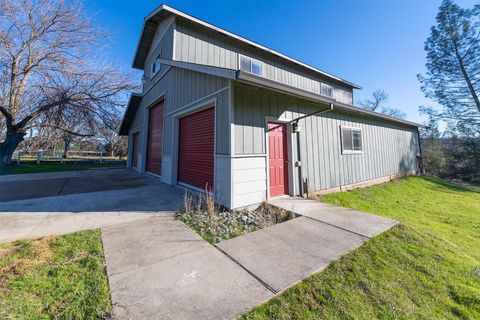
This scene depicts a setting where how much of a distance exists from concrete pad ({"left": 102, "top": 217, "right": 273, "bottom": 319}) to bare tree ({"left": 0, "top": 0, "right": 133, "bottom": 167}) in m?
12.2

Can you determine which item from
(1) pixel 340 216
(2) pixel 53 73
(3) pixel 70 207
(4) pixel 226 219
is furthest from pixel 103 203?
(2) pixel 53 73

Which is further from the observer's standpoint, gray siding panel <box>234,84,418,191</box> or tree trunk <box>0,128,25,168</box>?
tree trunk <box>0,128,25,168</box>

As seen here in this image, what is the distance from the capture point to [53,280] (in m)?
2.07

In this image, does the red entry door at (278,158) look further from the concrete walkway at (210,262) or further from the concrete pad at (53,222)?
the concrete pad at (53,222)

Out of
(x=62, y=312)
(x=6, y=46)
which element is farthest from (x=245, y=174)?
(x=6, y=46)

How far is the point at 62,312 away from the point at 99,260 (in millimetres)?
834

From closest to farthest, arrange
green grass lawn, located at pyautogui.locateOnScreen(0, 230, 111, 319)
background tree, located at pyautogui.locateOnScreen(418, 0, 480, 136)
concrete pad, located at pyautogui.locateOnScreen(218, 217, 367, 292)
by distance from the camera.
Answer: green grass lawn, located at pyautogui.locateOnScreen(0, 230, 111, 319) → concrete pad, located at pyautogui.locateOnScreen(218, 217, 367, 292) → background tree, located at pyautogui.locateOnScreen(418, 0, 480, 136)

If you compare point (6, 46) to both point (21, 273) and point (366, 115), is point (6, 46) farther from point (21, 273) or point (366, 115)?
point (366, 115)

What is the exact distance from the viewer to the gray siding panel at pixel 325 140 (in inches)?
184

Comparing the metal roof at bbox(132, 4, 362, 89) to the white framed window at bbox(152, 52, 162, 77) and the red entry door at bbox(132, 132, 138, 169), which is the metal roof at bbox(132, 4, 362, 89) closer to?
the white framed window at bbox(152, 52, 162, 77)

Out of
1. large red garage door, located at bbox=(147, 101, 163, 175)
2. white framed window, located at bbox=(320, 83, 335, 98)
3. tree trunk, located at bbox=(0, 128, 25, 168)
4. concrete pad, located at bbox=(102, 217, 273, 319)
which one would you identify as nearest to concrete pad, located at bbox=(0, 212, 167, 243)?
concrete pad, located at bbox=(102, 217, 273, 319)

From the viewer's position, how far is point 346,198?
247 inches

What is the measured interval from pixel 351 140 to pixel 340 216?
186 inches

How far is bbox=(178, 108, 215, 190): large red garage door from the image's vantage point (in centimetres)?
548
